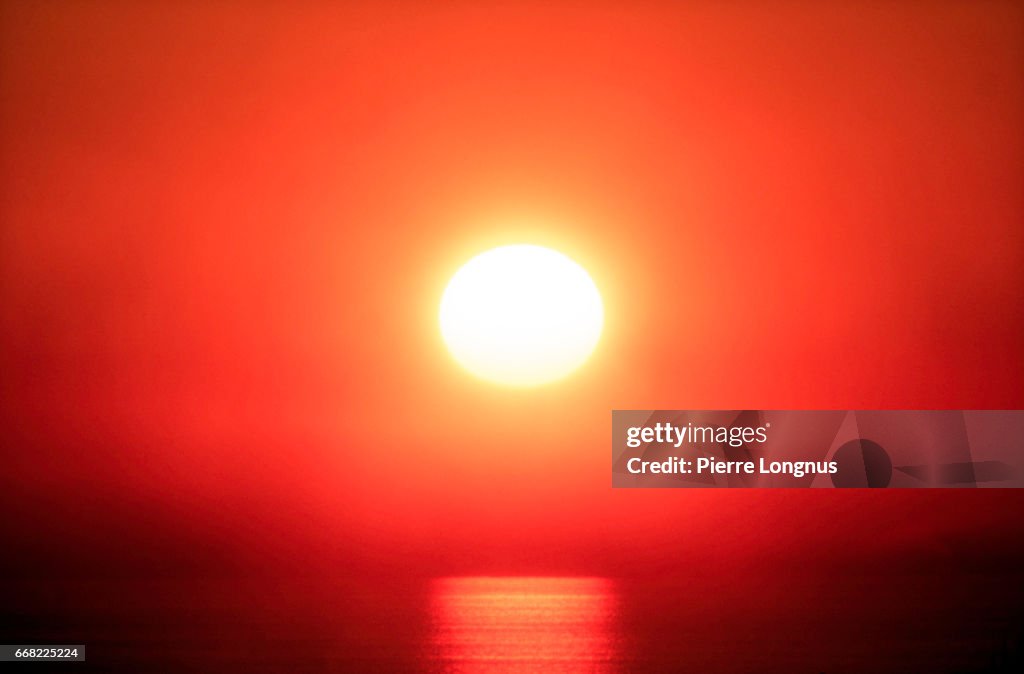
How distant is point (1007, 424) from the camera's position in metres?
2.18

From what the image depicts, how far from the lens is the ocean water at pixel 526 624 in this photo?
53.8 inches

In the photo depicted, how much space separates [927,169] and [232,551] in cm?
269

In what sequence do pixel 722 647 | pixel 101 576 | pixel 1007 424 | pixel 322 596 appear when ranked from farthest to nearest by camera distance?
1. pixel 101 576
2. pixel 1007 424
3. pixel 322 596
4. pixel 722 647

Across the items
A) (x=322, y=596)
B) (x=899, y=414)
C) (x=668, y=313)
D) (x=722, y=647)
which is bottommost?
(x=722, y=647)

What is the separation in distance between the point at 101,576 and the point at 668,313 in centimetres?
212

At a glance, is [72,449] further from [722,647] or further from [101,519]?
[722,647]

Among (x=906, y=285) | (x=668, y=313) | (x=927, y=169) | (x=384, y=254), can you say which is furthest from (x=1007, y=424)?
(x=384, y=254)

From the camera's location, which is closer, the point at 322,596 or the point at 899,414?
the point at 322,596

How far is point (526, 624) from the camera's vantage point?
1650mm

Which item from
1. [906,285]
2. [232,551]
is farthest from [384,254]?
[906,285]

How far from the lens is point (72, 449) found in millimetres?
2301

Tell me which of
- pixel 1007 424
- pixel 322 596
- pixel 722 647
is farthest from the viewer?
pixel 1007 424

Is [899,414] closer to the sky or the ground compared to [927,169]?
closer to the ground

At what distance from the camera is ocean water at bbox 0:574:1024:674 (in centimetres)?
137
